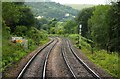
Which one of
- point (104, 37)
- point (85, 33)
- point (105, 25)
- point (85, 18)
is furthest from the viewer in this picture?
point (85, 18)

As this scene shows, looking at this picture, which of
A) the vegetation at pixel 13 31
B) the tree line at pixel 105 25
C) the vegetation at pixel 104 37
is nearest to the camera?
the vegetation at pixel 13 31

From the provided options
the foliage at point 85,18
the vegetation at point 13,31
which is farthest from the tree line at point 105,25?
the vegetation at point 13,31

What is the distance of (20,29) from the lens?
52.0m

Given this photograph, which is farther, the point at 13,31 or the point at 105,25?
the point at 105,25

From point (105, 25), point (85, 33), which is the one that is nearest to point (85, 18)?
point (85, 33)

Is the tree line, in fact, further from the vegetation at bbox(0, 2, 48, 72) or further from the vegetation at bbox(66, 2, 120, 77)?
the vegetation at bbox(0, 2, 48, 72)

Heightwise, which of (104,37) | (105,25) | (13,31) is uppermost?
(105,25)

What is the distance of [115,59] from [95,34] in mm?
42021

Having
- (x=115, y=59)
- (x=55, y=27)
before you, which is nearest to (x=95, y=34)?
(x=115, y=59)

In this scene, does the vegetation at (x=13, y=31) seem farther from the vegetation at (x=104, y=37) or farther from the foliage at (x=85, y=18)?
the foliage at (x=85, y=18)

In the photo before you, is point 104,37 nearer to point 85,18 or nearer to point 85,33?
point 85,33

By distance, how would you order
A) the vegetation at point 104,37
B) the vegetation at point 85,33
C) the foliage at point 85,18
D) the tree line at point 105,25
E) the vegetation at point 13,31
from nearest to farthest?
the vegetation at point 13,31
the vegetation at point 104,37
the vegetation at point 85,33
the tree line at point 105,25
the foliage at point 85,18

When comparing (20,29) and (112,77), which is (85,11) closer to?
(20,29)

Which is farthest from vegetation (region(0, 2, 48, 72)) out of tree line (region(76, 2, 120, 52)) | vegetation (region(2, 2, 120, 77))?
tree line (region(76, 2, 120, 52))
